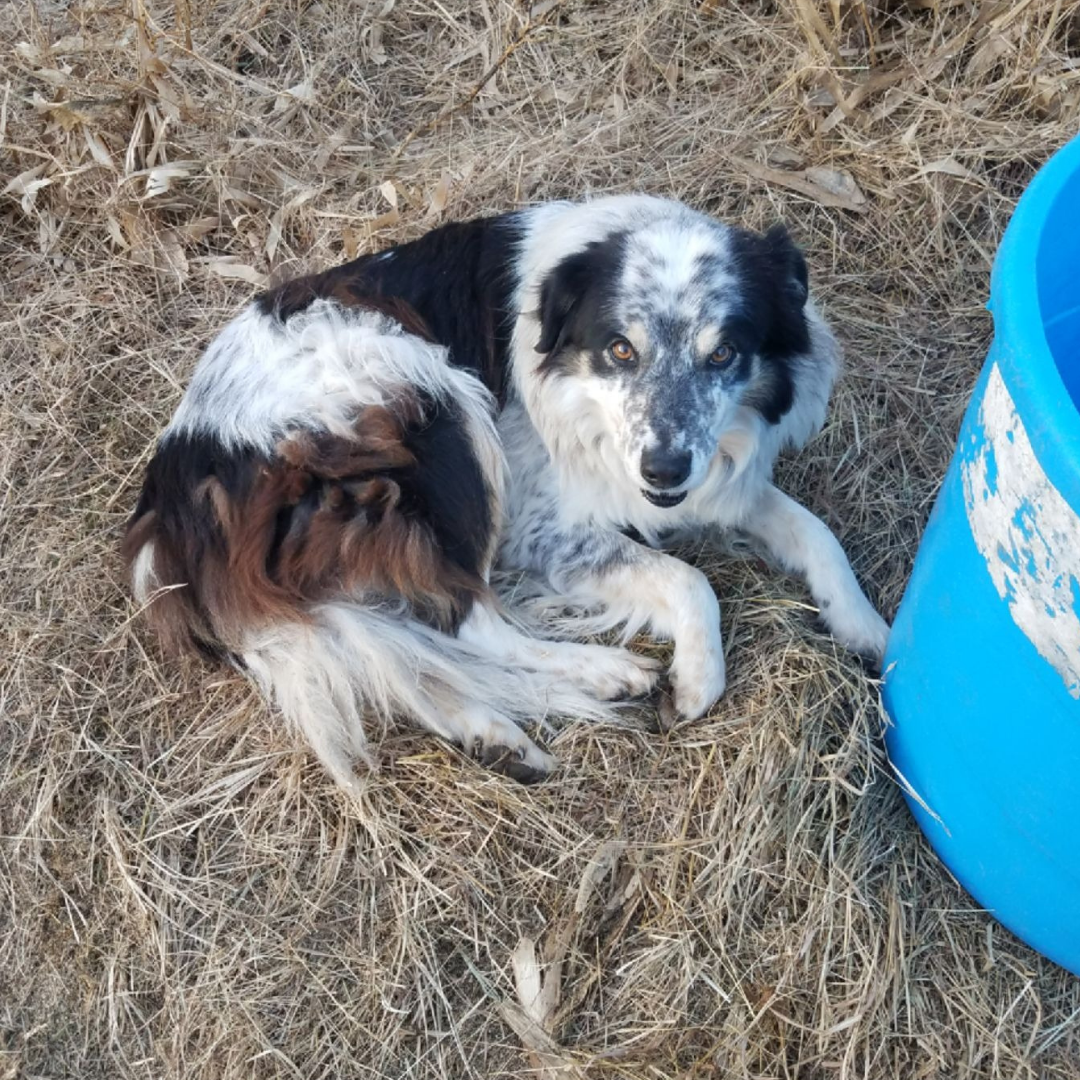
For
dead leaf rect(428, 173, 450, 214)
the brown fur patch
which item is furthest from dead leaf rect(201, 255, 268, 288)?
the brown fur patch

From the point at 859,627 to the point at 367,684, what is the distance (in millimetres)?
1390

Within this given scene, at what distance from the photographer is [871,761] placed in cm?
277

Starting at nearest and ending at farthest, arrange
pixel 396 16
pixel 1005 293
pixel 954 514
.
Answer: pixel 1005 293 < pixel 954 514 < pixel 396 16

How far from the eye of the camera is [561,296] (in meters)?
2.97

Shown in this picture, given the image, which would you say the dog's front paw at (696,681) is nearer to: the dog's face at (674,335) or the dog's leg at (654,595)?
the dog's leg at (654,595)

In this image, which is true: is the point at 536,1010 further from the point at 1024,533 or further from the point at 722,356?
the point at 722,356

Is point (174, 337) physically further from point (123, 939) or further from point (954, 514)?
point (954, 514)

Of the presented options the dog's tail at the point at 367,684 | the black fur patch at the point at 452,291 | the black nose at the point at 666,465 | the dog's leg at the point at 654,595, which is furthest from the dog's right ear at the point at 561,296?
the dog's tail at the point at 367,684

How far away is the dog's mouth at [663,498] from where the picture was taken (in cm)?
291

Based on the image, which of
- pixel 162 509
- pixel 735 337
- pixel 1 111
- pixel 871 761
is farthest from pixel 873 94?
pixel 1 111

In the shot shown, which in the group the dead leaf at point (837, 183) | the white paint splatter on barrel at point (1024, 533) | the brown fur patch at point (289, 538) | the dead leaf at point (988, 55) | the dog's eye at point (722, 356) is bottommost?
the brown fur patch at point (289, 538)

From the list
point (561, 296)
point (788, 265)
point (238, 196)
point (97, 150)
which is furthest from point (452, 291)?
point (97, 150)

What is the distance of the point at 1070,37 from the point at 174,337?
3602mm

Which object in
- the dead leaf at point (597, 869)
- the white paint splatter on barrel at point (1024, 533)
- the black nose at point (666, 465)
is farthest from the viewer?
the black nose at point (666, 465)
